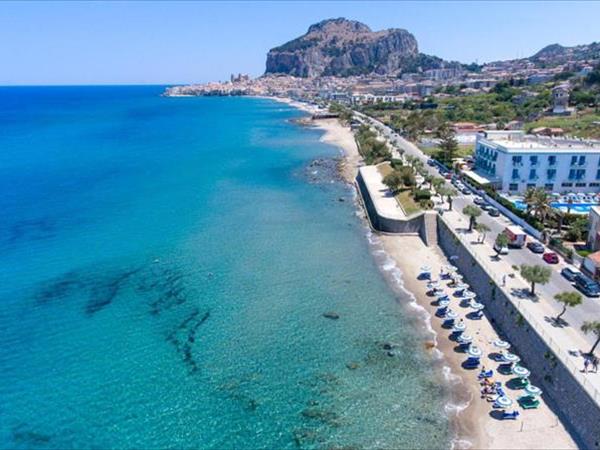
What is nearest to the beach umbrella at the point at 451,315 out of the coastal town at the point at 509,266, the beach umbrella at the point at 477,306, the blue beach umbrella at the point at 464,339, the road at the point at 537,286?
the coastal town at the point at 509,266

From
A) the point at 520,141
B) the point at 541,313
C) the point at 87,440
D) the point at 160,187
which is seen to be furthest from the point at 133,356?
the point at 520,141

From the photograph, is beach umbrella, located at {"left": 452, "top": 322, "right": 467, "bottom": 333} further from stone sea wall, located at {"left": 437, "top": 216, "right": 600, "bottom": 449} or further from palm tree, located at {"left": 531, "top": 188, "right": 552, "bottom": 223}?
palm tree, located at {"left": 531, "top": 188, "right": 552, "bottom": 223}

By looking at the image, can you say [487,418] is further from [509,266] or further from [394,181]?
[394,181]

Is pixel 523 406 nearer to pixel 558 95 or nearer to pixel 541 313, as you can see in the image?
pixel 541 313

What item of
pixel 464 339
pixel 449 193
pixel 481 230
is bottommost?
pixel 464 339

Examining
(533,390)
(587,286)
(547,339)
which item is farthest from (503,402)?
(587,286)

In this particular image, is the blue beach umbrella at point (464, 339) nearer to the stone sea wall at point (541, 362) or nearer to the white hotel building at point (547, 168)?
the stone sea wall at point (541, 362)
